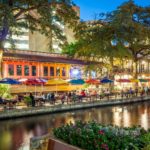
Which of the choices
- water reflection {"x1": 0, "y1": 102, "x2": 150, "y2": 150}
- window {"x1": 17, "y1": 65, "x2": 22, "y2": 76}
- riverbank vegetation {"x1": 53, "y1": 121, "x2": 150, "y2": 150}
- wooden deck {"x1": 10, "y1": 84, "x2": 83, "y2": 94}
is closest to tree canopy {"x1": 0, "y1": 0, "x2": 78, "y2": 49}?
water reflection {"x1": 0, "y1": 102, "x2": 150, "y2": 150}

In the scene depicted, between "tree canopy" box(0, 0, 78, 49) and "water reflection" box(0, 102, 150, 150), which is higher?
"tree canopy" box(0, 0, 78, 49)

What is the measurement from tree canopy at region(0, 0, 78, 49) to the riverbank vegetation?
17.6 m

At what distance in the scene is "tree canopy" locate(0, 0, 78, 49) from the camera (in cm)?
2483

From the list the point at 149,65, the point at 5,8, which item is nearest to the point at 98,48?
the point at 5,8

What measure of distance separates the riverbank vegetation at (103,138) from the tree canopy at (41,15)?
17.6 metres

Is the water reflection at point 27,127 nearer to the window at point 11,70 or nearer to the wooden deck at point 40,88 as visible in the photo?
the wooden deck at point 40,88

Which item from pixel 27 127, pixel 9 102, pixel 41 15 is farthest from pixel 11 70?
pixel 27 127

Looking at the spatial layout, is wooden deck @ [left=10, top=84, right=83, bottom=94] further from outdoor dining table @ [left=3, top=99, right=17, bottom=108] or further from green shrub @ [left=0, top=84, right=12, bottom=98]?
outdoor dining table @ [left=3, top=99, right=17, bottom=108]

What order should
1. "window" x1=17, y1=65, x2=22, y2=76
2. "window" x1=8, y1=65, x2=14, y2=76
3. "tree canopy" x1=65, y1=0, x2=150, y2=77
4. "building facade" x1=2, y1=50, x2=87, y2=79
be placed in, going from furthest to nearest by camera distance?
"window" x1=17, y1=65, x2=22, y2=76, "building facade" x1=2, y1=50, x2=87, y2=79, "window" x1=8, y1=65, x2=14, y2=76, "tree canopy" x1=65, y1=0, x2=150, y2=77

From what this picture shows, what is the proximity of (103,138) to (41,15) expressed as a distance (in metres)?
21.5

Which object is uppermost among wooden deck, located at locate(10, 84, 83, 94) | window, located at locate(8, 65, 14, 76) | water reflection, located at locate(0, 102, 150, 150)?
window, located at locate(8, 65, 14, 76)

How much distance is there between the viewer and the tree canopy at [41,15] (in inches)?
977

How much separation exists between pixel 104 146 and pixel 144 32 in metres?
40.8

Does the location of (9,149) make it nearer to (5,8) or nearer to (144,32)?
(5,8)
